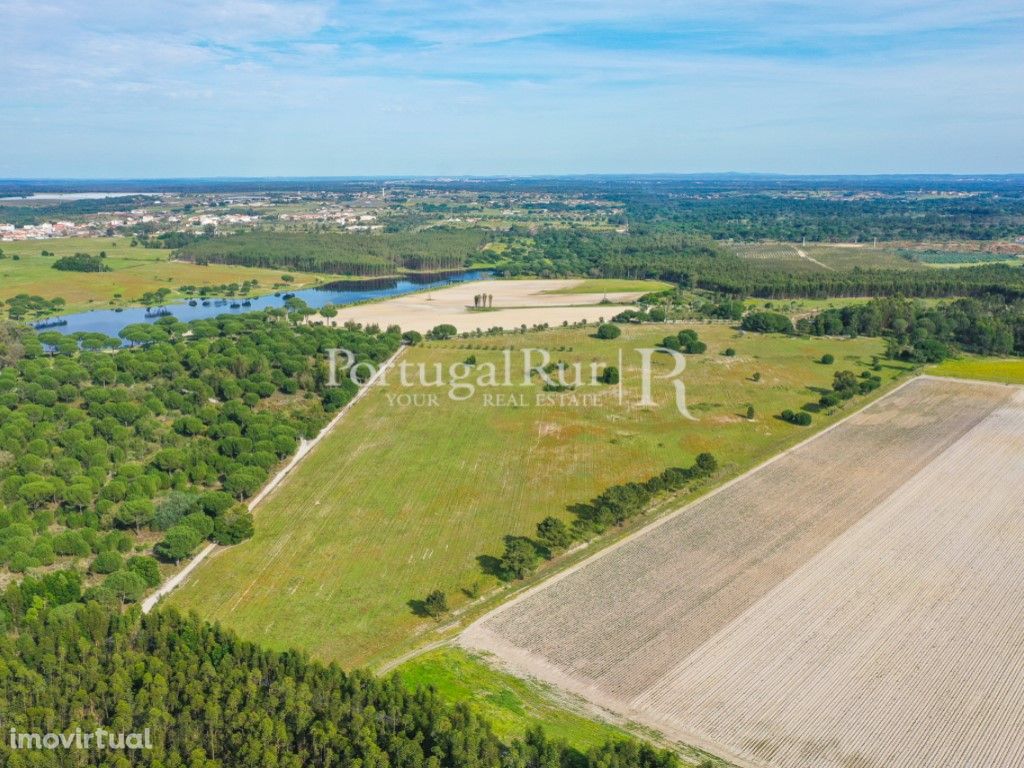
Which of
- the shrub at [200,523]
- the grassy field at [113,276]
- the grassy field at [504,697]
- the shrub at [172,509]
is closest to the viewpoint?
the grassy field at [504,697]

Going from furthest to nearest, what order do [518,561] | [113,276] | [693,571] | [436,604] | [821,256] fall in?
[821,256] < [113,276] < [693,571] < [518,561] < [436,604]

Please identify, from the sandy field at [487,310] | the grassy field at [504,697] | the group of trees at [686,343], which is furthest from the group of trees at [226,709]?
the sandy field at [487,310]

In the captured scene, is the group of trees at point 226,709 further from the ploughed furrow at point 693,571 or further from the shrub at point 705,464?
the shrub at point 705,464

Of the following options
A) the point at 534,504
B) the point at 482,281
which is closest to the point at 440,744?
the point at 534,504

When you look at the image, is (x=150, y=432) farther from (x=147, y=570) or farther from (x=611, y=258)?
(x=611, y=258)

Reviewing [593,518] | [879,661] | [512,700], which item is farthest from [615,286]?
[512,700]

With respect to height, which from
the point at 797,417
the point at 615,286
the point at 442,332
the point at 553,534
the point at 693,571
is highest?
the point at 615,286

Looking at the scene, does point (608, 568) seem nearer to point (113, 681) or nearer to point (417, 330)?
point (113, 681)
